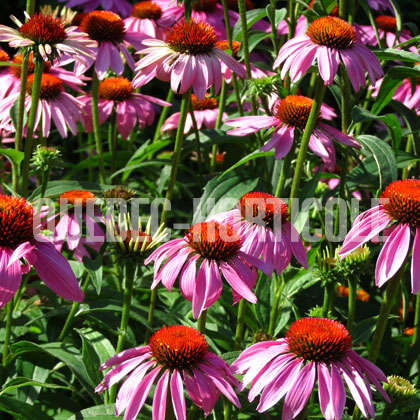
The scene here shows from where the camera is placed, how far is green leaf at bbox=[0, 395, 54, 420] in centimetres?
120

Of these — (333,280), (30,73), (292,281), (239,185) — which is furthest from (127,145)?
(333,280)

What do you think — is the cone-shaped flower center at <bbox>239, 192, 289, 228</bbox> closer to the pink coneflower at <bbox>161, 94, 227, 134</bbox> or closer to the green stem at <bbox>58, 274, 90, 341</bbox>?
the green stem at <bbox>58, 274, 90, 341</bbox>

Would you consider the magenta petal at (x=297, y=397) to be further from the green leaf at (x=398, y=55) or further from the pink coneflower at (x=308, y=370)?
the green leaf at (x=398, y=55)

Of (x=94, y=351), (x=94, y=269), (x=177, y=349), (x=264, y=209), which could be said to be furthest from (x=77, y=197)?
(x=177, y=349)

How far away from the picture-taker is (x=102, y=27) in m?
1.84

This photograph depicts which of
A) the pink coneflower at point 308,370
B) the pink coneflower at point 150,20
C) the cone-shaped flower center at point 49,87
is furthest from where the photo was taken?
the pink coneflower at point 150,20

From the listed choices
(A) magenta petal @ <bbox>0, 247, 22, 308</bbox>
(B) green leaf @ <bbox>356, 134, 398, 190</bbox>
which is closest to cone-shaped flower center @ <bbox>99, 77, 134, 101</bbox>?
(B) green leaf @ <bbox>356, 134, 398, 190</bbox>

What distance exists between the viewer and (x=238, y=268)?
44.8 inches

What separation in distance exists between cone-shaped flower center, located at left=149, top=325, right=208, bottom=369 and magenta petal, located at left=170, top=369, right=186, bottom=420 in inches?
0.8

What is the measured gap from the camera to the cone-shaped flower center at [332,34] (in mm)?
1339

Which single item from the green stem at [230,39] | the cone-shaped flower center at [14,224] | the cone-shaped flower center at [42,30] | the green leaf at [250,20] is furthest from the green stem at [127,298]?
the green leaf at [250,20]

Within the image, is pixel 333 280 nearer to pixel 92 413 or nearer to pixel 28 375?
pixel 92 413

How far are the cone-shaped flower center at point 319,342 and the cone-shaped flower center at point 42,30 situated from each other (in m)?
0.76

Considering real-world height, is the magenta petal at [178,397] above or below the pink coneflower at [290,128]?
below
